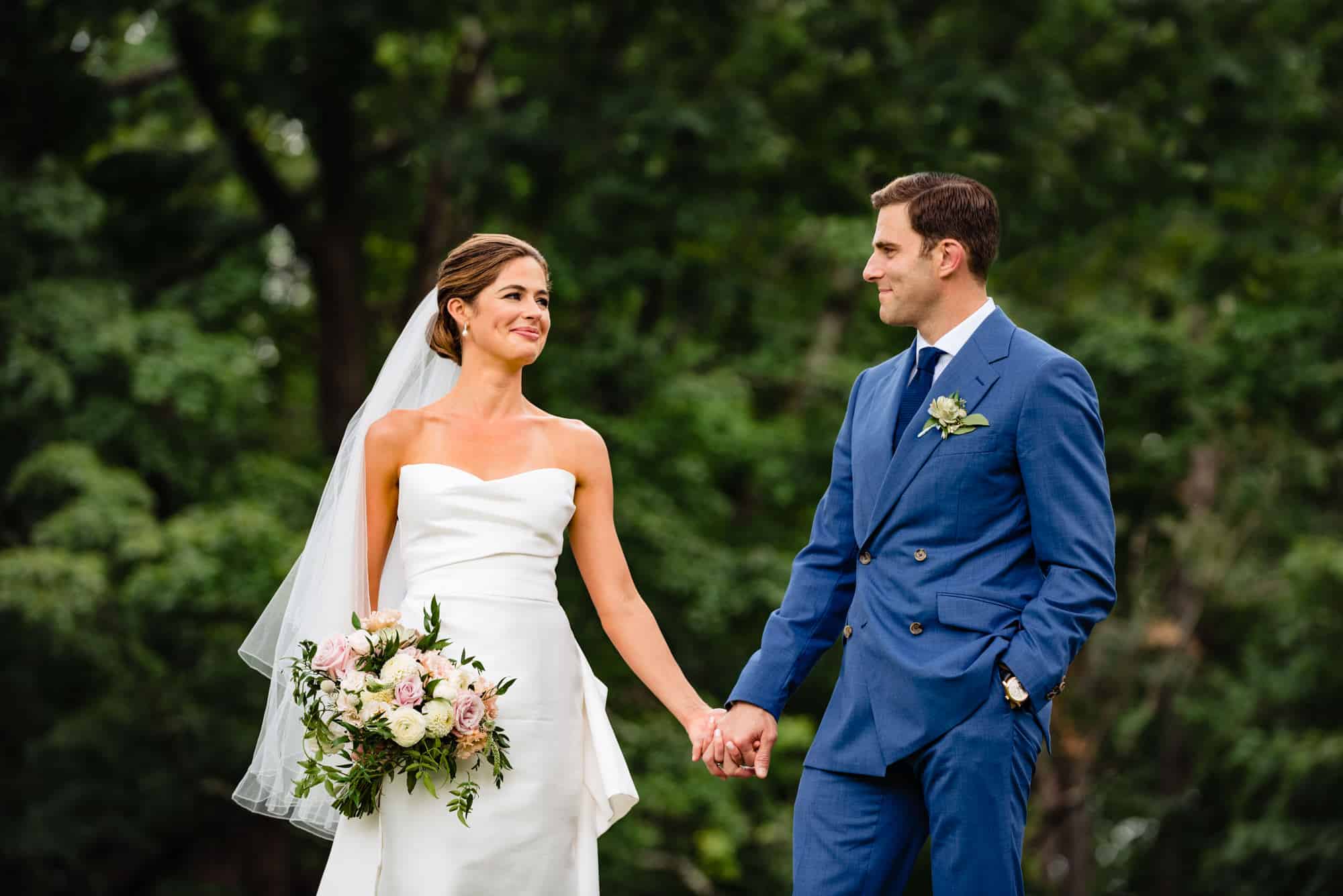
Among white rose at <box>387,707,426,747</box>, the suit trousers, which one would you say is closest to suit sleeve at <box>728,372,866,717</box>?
the suit trousers

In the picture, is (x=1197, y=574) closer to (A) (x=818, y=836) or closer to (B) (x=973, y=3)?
(B) (x=973, y=3)

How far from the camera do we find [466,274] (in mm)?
4699

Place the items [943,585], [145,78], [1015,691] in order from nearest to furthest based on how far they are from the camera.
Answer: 1. [1015,691]
2. [943,585]
3. [145,78]

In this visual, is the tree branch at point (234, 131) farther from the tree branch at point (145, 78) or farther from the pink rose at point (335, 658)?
the pink rose at point (335, 658)

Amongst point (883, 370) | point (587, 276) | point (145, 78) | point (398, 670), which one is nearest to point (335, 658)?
point (398, 670)

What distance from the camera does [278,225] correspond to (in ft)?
46.2

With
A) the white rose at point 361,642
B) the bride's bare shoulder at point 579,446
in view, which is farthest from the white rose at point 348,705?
the bride's bare shoulder at point 579,446

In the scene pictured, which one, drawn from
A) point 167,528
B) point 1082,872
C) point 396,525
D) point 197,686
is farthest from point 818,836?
point 1082,872

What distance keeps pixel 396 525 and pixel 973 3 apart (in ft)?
32.0

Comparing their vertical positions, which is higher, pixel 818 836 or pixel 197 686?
pixel 818 836

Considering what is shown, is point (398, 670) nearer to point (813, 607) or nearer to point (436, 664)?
point (436, 664)

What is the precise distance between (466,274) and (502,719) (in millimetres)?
1271

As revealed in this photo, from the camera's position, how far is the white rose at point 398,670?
416 cm

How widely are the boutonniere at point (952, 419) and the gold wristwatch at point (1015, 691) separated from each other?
60 cm
